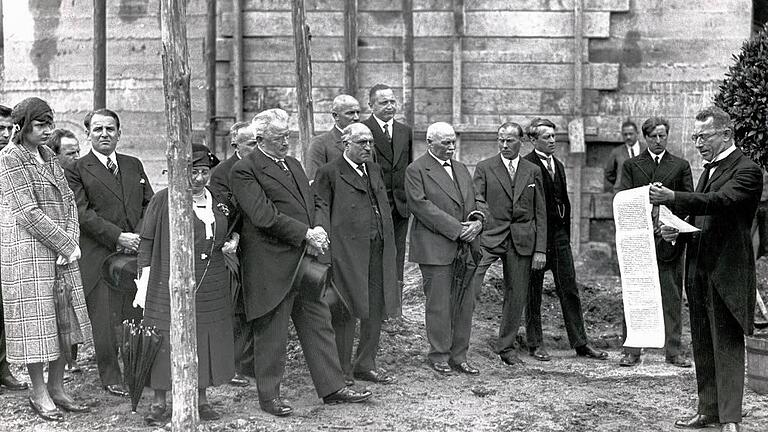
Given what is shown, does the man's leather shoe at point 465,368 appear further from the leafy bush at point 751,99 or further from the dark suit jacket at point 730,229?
the leafy bush at point 751,99

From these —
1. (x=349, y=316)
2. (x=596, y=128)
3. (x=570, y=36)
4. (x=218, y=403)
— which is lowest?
(x=218, y=403)

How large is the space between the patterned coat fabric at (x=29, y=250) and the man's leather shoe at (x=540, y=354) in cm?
450

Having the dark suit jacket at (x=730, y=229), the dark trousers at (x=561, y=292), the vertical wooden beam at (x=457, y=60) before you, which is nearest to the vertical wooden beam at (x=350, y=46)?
the vertical wooden beam at (x=457, y=60)

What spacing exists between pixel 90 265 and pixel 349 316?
200 centimetres

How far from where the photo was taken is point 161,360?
678 centimetres

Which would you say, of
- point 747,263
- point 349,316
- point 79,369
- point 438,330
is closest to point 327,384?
point 349,316

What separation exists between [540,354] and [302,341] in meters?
3.06

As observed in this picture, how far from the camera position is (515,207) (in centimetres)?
918

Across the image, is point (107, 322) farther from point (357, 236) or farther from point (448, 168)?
point (448, 168)

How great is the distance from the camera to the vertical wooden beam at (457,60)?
42.0ft

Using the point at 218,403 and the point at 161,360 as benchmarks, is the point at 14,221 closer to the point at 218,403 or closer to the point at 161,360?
the point at 161,360

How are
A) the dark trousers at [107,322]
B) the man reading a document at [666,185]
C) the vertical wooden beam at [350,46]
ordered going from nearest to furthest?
the dark trousers at [107,322]
the man reading a document at [666,185]
the vertical wooden beam at [350,46]

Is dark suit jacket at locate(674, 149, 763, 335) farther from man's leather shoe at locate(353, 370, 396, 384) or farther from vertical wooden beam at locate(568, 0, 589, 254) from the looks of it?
vertical wooden beam at locate(568, 0, 589, 254)

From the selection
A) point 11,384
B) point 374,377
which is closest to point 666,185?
point 374,377
